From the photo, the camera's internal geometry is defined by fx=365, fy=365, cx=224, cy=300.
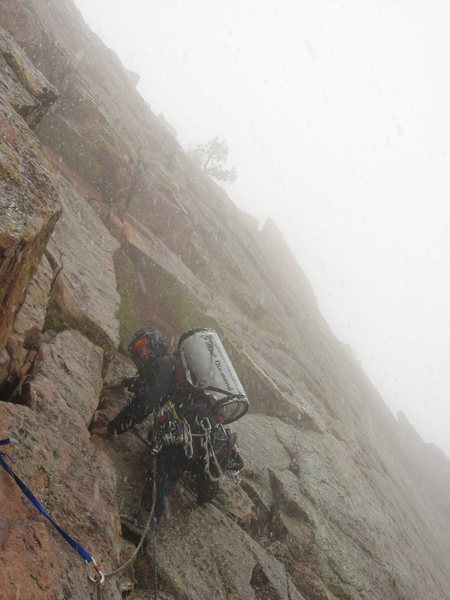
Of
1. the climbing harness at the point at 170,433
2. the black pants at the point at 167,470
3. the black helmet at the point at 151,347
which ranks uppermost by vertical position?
the black helmet at the point at 151,347

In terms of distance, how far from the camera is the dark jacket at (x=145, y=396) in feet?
20.7

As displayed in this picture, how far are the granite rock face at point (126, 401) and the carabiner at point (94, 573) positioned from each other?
0.25 feet

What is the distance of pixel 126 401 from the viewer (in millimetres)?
7621

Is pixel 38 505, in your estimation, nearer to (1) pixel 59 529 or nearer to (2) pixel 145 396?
(1) pixel 59 529

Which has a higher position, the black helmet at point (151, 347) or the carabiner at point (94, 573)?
the black helmet at point (151, 347)

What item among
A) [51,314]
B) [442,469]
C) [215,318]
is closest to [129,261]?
[215,318]

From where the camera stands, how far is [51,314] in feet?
22.9

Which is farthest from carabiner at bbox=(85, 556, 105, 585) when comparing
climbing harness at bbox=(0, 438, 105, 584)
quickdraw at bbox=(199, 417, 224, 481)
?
quickdraw at bbox=(199, 417, 224, 481)

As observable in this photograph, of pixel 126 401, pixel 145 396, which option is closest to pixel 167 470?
pixel 145 396

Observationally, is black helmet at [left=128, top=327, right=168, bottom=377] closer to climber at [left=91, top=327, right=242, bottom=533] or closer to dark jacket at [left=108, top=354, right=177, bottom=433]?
climber at [left=91, top=327, right=242, bottom=533]

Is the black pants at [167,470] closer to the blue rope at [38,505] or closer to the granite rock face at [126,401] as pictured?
the granite rock face at [126,401]

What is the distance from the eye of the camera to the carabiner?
144 inches

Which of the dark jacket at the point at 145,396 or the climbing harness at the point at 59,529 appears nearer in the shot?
the climbing harness at the point at 59,529

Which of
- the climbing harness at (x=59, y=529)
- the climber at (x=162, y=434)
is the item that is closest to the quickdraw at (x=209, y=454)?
the climber at (x=162, y=434)
